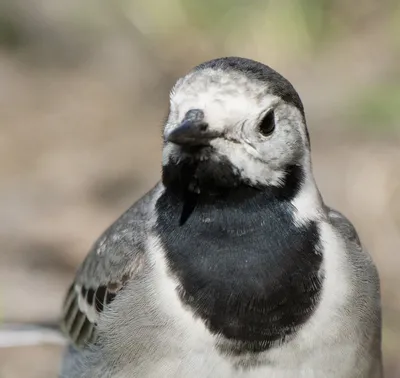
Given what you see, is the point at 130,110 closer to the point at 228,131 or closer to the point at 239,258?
the point at 239,258

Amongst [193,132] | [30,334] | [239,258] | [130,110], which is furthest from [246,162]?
[130,110]

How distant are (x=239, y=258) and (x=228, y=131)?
569mm

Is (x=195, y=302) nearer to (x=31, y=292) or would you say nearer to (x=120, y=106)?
(x=31, y=292)

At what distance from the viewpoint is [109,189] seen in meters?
8.03

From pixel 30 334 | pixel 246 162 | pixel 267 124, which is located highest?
pixel 267 124

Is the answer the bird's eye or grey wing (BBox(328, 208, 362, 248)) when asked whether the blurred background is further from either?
the bird's eye

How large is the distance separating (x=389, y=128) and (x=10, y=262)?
11.2 ft

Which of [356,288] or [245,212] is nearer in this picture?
[245,212]

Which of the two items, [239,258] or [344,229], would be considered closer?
[239,258]

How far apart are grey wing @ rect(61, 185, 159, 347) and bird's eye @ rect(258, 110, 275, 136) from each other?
73cm

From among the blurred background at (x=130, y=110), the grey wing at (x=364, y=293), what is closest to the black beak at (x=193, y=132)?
the grey wing at (x=364, y=293)

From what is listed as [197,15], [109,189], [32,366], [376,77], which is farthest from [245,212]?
[197,15]

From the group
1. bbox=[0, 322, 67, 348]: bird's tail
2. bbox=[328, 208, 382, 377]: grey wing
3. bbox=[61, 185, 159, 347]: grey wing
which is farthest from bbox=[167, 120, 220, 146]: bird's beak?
bbox=[0, 322, 67, 348]: bird's tail

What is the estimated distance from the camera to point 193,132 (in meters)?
3.60
